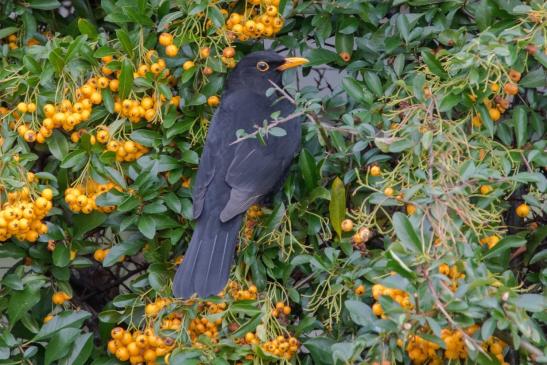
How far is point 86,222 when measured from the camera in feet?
13.9

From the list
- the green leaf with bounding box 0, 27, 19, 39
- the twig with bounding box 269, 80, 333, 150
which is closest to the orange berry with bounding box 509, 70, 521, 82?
the twig with bounding box 269, 80, 333, 150

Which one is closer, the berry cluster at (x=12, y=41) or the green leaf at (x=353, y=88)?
the green leaf at (x=353, y=88)

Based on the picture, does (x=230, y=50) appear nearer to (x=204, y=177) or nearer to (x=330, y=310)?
(x=204, y=177)

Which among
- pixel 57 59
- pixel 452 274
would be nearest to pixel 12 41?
pixel 57 59

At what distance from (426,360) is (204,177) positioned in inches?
50.9

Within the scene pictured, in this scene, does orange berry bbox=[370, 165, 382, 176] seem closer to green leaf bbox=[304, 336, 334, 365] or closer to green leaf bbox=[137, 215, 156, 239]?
green leaf bbox=[304, 336, 334, 365]

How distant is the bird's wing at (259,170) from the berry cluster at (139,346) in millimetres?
663

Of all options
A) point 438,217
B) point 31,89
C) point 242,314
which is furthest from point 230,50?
point 438,217

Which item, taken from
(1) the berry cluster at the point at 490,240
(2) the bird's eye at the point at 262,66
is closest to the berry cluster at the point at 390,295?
(1) the berry cluster at the point at 490,240

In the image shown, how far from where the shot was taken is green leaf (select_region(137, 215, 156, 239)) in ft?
13.4

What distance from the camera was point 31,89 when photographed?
13.9 ft

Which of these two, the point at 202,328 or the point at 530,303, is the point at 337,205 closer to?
the point at 202,328

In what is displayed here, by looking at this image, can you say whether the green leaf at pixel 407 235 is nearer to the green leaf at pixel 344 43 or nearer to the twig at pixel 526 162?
the twig at pixel 526 162

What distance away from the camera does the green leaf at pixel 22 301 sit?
4062mm
